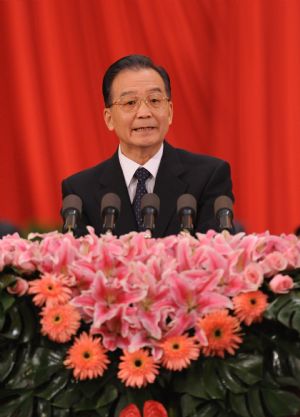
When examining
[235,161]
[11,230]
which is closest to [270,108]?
[235,161]

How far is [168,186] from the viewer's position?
179 centimetres

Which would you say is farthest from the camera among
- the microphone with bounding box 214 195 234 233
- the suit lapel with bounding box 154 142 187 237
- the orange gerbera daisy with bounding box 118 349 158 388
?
the suit lapel with bounding box 154 142 187 237

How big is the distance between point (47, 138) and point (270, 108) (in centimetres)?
82

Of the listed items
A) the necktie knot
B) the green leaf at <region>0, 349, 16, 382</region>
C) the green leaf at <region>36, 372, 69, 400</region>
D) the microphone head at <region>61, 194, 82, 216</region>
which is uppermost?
the microphone head at <region>61, 194, 82, 216</region>

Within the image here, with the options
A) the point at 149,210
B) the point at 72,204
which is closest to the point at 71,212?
the point at 72,204

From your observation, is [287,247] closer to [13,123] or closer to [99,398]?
[99,398]

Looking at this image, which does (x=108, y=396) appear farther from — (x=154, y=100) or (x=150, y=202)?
(x=154, y=100)

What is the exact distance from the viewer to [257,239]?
1122 millimetres

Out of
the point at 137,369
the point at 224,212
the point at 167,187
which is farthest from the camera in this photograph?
the point at 167,187

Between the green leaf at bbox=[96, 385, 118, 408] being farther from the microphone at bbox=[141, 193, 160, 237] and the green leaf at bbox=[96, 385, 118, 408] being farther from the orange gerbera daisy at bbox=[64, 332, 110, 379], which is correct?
the microphone at bbox=[141, 193, 160, 237]

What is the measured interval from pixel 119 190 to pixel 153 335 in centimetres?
83

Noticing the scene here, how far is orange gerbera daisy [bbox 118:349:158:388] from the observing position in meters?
1.00

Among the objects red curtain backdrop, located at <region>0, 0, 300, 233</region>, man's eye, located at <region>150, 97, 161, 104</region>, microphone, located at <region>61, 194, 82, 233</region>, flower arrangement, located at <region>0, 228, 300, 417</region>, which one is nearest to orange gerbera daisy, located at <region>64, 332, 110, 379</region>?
flower arrangement, located at <region>0, 228, 300, 417</region>

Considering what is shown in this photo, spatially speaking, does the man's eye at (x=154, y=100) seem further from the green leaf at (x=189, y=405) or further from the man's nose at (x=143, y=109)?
the green leaf at (x=189, y=405)
